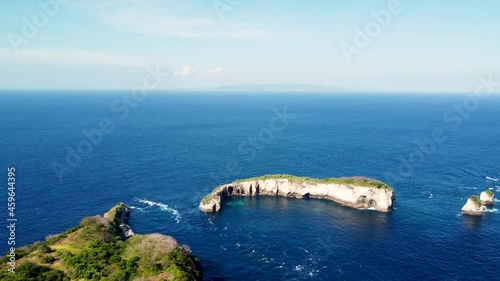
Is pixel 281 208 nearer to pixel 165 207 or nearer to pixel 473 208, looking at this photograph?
pixel 165 207

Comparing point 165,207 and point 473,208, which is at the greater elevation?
point 473,208

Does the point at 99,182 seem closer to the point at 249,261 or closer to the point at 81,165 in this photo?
the point at 81,165

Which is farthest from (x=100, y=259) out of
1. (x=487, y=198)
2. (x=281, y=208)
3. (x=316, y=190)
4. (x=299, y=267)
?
(x=487, y=198)

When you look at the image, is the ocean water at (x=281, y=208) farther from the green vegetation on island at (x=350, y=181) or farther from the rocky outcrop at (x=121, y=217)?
the green vegetation on island at (x=350, y=181)

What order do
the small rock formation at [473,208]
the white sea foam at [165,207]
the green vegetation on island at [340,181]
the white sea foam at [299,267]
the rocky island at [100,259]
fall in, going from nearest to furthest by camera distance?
1. the rocky island at [100,259]
2. the white sea foam at [299,267]
3. the white sea foam at [165,207]
4. the small rock formation at [473,208]
5. the green vegetation on island at [340,181]

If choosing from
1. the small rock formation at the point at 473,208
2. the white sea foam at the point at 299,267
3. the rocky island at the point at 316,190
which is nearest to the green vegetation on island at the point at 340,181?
the rocky island at the point at 316,190

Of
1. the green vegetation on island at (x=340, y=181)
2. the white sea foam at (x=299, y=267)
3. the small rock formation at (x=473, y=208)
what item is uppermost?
the green vegetation on island at (x=340, y=181)
